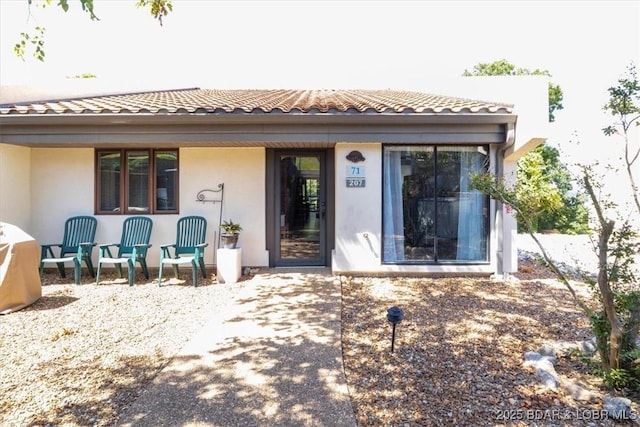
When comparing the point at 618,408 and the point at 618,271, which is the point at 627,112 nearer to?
the point at 618,271

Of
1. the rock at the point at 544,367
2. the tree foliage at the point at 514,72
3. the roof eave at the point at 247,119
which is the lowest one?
the rock at the point at 544,367

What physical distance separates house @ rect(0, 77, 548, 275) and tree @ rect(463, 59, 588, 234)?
1127 mm

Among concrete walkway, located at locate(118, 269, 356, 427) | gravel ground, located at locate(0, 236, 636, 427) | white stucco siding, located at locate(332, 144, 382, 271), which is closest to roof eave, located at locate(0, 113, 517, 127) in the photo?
white stucco siding, located at locate(332, 144, 382, 271)

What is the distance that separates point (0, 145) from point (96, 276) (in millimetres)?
2975

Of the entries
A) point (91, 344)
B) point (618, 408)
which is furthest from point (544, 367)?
point (91, 344)

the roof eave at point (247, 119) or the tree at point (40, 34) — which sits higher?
the tree at point (40, 34)

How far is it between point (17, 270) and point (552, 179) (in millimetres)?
10145

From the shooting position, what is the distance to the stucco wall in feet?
24.2

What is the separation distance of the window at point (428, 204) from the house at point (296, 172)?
0.02 m

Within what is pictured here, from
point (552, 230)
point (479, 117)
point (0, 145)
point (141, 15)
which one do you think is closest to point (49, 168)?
point (0, 145)

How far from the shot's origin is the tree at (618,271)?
2.89 metres

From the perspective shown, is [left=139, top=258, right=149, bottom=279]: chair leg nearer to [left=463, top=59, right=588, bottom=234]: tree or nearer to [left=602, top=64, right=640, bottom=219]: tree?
[left=463, top=59, right=588, bottom=234]: tree

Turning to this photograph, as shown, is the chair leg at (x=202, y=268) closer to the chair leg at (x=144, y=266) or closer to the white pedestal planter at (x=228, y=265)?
the white pedestal planter at (x=228, y=265)

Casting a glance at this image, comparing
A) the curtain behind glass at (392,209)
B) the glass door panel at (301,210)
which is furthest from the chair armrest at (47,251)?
the curtain behind glass at (392,209)
